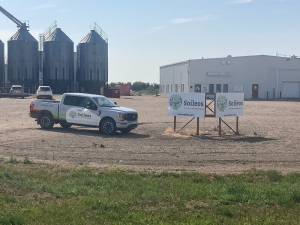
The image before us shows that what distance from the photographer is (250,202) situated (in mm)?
7520

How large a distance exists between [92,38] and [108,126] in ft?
169

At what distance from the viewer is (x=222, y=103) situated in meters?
18.9

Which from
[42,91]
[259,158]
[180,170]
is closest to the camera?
[180,170]

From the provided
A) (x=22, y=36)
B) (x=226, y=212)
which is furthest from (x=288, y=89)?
(x=226, y=212)

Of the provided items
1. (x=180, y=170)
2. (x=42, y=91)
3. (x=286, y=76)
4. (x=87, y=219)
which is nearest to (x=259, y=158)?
(x=180, y=170)

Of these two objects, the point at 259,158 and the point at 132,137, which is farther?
the point at 132,137

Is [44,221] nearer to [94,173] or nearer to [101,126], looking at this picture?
[94,173]

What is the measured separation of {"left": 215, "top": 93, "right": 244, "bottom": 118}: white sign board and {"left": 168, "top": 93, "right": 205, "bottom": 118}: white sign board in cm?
72

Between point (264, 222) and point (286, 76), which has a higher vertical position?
point (286, 76)

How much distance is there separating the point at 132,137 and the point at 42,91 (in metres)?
36.7

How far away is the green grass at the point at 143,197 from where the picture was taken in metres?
6.44

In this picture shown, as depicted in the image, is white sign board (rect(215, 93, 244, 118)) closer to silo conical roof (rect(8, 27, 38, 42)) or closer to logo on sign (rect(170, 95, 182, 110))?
logo on sign (rect(170, 95, 182, 110))

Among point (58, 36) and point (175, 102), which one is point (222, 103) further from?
point (58, 36)

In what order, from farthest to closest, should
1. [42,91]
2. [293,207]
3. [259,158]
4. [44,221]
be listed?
[42,91] < [259,158] < [293,207] < [44,221]
